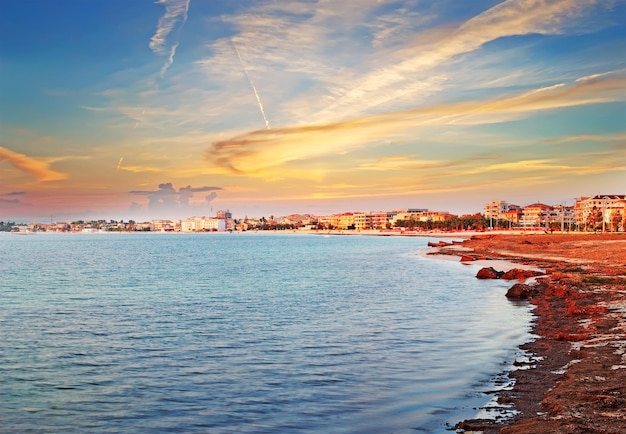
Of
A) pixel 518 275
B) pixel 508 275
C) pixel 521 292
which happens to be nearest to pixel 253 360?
pixel 521 292

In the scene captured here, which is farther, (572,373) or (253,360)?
(253,360)

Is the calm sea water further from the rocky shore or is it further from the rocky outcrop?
the rocky outcrop

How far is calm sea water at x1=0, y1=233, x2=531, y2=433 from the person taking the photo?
12.8 m

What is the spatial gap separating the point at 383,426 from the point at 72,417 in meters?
7.20

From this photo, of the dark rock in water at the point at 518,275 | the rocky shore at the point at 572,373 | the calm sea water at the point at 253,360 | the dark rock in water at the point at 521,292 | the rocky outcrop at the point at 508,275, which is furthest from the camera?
the rocky outcrop at the point at 508,275

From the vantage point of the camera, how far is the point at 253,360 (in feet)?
60.8

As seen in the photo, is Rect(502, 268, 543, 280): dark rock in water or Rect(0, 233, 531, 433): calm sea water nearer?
Rect(0, 233, 531, 433): calm sea water

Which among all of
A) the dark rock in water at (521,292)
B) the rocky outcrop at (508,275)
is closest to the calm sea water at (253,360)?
the dark rock in water at (521,292)

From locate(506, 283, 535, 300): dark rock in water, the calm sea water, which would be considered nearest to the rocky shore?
the calm sea water

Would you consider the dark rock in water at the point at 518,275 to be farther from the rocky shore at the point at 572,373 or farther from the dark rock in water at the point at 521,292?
the rocky shore at the point at 572,373

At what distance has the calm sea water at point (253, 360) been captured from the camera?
12.8 metres

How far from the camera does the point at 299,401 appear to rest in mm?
13945

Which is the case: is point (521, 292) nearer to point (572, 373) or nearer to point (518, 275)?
point (518, 275)

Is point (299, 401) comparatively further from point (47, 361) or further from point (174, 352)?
point (47, 361)
